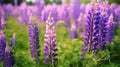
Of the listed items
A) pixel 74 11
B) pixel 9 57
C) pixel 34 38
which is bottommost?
pixel 9 57

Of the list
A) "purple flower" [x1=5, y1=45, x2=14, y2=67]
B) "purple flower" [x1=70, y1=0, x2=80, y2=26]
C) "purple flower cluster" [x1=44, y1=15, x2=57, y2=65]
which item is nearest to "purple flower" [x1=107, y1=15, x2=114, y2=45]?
"purple flower cluster" [x1=44, y1=15, x2=57, y2=65]

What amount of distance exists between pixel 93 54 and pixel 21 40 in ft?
16.1

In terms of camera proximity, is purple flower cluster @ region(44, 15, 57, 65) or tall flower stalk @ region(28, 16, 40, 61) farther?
tall flower stalk @ region(28, 16, 40, 61)

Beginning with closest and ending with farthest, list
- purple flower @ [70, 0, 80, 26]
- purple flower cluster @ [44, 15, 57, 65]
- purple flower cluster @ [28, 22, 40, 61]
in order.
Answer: purple flower cluster @ [44, 15, 57, 65] < purple flower cluster @ [28, 22, 40, 61] < purple flower @ [70, 0, 80, 26]

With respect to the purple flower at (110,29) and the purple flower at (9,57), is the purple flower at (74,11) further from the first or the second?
the purple flower at (9,57)

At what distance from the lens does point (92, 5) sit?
6180 millimetres

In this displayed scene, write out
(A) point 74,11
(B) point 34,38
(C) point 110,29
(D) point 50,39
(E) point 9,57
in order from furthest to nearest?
(A) point 74,11 < (C) point 110,29 < (B) point 34,38 < (E) point 9,57 < (D) point 50,39

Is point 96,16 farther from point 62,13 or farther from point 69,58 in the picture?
point 62,13

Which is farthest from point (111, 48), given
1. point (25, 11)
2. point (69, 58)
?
point (25, 11)

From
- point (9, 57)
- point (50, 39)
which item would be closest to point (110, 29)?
point (50, 39)

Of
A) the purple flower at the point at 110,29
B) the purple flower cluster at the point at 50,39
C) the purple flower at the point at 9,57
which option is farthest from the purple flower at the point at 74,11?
the purple flower at the point at 9,57

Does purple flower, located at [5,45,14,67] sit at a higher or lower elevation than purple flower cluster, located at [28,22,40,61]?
lower

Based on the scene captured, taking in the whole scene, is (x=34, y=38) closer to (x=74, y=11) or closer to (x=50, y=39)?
(x=50, y=39)

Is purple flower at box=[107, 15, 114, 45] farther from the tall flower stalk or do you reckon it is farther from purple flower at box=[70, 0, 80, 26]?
purple flower at box=[70, 0, 80, 26]
